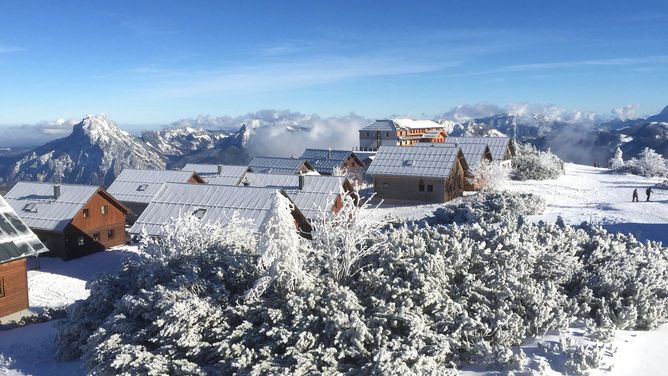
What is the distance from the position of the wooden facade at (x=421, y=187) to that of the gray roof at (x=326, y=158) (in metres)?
14.3

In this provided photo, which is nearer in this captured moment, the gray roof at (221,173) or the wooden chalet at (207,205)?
the wooden chalet at (207,205)

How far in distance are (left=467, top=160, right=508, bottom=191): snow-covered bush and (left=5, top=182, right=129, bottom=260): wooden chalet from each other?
3034cm

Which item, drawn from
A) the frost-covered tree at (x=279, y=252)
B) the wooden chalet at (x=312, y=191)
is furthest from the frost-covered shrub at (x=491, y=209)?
the frost-covered tree at (x=279, y=252)

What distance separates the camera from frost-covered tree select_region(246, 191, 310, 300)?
12.3 metres

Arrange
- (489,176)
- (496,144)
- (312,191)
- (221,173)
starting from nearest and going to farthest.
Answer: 1. (312,191)
2. (489,176)
3. (221,173)
4. (496,144)

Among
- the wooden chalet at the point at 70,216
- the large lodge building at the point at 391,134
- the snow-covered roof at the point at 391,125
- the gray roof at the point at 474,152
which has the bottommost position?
the wooden chalet at the point at 70,216

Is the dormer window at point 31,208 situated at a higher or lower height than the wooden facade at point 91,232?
higher

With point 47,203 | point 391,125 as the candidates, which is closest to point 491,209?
point 47,203

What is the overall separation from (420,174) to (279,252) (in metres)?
32.9

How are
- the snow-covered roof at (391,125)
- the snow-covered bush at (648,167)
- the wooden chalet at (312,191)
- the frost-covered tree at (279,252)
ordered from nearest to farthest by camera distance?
1. the frost-covered tree at (279,252)
2. the wooden chalet at (312,191)
3. the snow-covered bush at (648,167)
4. the snow-covered roof at (391,125)

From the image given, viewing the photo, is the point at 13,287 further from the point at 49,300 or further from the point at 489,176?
the point at 489,176

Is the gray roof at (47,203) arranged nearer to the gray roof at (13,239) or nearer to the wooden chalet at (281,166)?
the gray roof at (13,239)

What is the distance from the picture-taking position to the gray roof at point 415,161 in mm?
43812

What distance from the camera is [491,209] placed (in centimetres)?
3141
